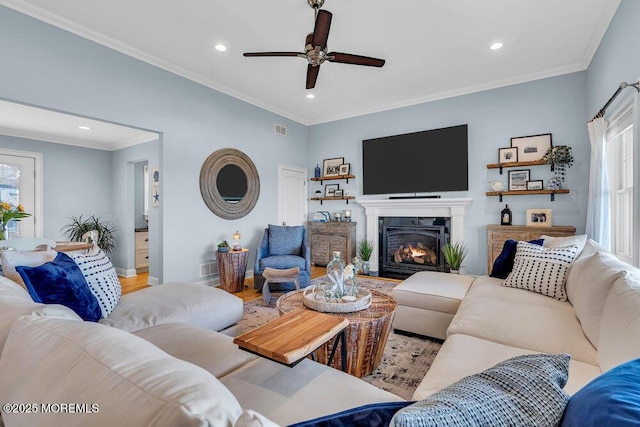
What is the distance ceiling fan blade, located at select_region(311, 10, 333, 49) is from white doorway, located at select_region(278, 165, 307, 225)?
10.2ft

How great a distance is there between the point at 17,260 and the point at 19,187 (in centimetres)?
463

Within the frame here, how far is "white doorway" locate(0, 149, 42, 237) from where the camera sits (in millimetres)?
4762

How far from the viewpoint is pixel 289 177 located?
18.3ft

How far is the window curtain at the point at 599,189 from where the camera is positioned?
8.86 ft

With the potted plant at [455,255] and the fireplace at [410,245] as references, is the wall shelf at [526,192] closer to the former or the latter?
the fireplace at [410,245]

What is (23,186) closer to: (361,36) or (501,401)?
(361,36)

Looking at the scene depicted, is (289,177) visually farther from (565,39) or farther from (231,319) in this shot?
(565,39)

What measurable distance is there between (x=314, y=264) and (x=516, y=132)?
3.91 meters

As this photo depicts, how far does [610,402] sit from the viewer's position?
479 mm

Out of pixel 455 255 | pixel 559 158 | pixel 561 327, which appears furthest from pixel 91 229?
pixel 559 158

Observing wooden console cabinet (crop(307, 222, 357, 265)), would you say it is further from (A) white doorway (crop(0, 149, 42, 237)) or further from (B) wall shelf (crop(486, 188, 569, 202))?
(A) white doorway (crop(0, 149, 42, 237))

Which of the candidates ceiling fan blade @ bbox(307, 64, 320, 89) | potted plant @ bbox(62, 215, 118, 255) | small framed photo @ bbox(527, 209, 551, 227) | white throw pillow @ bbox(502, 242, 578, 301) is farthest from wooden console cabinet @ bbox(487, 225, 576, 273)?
potted plant @ bbox(62, 215, 118, 255)

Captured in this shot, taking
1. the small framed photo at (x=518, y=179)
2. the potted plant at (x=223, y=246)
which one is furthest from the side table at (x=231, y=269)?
the small framed photo at (x=518, y=179)

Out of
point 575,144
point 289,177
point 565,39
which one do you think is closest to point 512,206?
point 575,144
